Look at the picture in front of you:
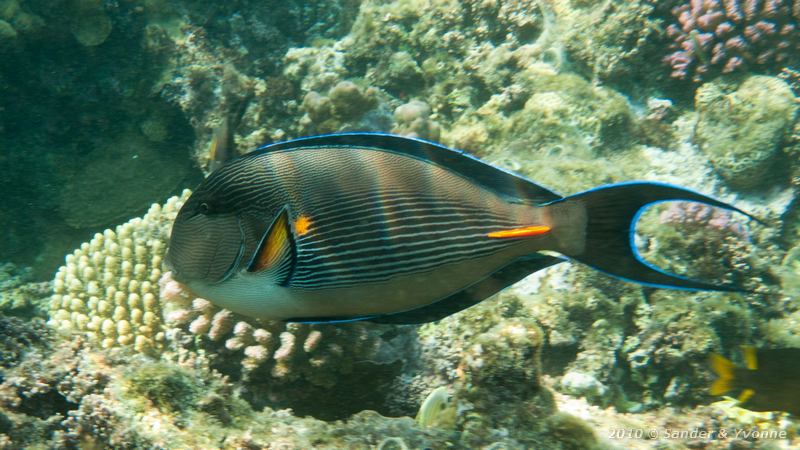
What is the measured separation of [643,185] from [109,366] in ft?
7.10

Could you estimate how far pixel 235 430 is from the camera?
1853mm

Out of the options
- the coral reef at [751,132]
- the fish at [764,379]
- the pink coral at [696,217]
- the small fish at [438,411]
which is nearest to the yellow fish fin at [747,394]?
the fish at [764,379]

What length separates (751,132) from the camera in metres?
4.41

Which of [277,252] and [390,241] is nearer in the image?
[277,252]

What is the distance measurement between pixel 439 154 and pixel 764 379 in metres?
2.34

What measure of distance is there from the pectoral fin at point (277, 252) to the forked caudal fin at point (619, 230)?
0.89 meters

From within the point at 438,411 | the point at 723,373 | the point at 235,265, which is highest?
the point at 723,373

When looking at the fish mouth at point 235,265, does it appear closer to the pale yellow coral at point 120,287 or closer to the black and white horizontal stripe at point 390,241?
the black and white horizontal stripe at point 390,241

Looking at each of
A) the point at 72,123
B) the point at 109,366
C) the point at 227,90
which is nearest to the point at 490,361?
the point at 109,366

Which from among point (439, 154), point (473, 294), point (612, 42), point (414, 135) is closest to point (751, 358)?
point (473, 294)

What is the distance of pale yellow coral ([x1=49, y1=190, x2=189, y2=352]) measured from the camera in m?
3.39

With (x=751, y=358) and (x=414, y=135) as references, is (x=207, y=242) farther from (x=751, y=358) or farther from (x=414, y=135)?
(x=414, y=135)

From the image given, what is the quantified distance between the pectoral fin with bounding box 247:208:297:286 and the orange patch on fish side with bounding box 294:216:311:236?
3.3 inches

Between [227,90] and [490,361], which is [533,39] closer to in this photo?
[227,90]
